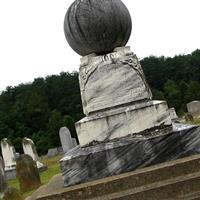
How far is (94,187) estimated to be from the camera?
5680mm

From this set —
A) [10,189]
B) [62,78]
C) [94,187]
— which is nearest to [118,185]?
[94,187]

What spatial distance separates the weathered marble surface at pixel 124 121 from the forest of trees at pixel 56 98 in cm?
3834

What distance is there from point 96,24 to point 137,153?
6.54 feet

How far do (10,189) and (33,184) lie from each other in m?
2.22

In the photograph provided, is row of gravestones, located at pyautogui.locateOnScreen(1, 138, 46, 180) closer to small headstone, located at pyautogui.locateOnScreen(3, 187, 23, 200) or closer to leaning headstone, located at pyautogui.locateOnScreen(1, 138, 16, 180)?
leaning headstone, located at pyautogui.locateOnScreen(1, 138, 16, 180)

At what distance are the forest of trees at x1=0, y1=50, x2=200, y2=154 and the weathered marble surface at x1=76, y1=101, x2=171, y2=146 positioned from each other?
126ft

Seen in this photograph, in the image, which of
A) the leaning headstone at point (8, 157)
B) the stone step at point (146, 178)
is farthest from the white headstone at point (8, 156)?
the stone step at point (146, 178)

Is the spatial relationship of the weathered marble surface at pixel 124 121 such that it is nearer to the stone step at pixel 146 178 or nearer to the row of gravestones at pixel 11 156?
the stone step at pixel 146 178

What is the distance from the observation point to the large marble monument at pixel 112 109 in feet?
20.1

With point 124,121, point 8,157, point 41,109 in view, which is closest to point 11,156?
point 8,157

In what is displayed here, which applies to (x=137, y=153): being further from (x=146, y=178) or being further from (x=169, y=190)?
(x=169, y=190)

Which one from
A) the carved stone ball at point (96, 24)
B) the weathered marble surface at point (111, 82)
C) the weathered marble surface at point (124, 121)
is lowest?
the weathered marble surface at point (124, 121)

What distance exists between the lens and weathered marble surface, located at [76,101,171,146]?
6348mm

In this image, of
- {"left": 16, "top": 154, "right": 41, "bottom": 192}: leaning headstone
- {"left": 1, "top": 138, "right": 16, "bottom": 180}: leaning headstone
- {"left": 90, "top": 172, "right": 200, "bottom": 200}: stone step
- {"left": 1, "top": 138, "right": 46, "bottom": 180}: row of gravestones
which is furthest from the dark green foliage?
{"left": 90, "top": 172, "right": 200, "bottom": 200}: stone step
